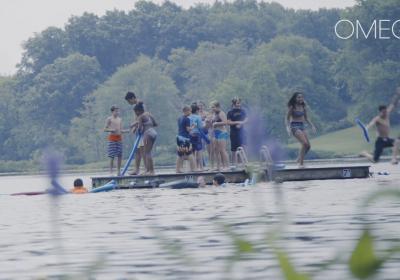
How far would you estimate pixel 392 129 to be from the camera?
11281 centimetres

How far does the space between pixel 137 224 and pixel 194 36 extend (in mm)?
150219

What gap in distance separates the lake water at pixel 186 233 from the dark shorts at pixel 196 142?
6009mm

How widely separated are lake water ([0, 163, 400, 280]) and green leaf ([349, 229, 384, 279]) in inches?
5.1

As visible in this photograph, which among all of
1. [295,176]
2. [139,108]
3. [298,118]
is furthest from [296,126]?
[139,108]

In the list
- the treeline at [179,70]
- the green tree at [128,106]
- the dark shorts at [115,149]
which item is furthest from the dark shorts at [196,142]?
the green tree at [128,106]

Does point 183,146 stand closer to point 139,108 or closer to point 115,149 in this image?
point 139,108

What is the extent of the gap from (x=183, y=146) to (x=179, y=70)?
122m

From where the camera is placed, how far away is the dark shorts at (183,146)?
1019 inches

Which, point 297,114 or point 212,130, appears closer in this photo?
point 297,114

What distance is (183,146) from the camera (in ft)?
85.4

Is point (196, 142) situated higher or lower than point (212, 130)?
lower

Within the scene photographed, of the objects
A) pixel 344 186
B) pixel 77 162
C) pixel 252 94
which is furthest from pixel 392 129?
pixel 344 186

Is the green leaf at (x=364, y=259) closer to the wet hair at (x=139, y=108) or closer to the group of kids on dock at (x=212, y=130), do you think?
the group of kids on dock at (x=212, y=130)

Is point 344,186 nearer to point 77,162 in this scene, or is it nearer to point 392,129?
point 392,129
